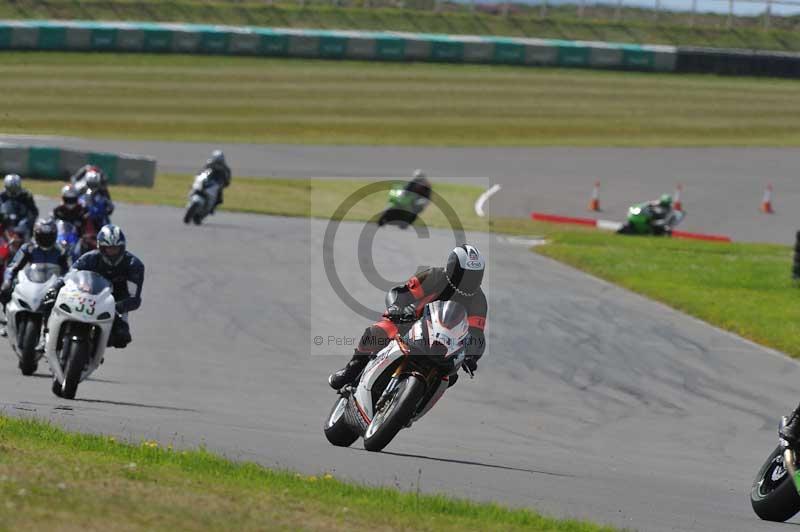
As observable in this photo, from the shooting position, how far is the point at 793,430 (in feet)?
28.5

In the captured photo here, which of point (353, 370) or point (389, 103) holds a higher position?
point (389, 103)

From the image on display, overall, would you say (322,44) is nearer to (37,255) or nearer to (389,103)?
(389,103)

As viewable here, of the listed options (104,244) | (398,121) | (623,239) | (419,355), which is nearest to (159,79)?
(398,121)

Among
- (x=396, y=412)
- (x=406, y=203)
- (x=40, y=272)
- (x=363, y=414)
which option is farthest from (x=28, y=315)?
(x=406, y=203)

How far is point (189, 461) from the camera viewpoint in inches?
332

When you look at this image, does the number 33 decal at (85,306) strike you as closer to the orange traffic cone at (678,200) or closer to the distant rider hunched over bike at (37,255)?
the distant rider hunched over bike at (37,255)

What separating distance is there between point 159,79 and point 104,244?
132ft

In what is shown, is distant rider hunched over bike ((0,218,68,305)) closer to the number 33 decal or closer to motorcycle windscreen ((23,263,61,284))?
motorcycle windscreen ((23,263,61,284))

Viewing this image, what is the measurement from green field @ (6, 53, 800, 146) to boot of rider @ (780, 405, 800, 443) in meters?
37.9

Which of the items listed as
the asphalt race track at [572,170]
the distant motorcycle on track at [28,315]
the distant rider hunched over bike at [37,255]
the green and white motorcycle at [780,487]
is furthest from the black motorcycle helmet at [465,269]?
the asphalt race track at [572,170]

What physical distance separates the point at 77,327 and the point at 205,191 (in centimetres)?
1673

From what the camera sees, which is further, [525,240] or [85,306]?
[525,240]

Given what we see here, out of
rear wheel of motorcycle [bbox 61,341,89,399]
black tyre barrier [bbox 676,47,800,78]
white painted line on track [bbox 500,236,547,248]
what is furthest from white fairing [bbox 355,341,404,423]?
black tyre barrier [bbox 676,47,800,78]

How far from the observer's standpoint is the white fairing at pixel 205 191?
28.2 metres
